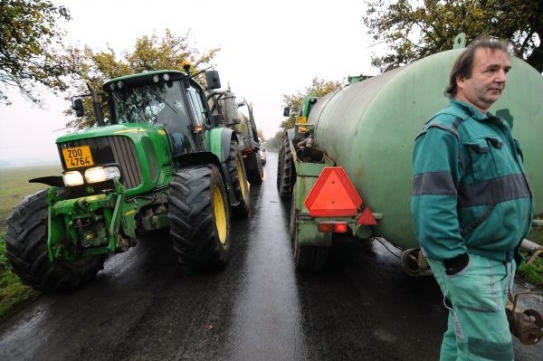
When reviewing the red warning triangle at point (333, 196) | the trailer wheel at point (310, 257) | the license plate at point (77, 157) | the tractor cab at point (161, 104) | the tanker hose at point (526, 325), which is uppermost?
the tractor cab at point (161, 104)

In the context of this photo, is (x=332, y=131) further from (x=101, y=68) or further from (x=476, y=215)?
(x=101, y=68)

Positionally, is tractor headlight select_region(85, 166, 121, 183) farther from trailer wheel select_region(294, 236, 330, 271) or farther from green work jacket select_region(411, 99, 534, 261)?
green work jacket select_region(411, 99, 534, 261)

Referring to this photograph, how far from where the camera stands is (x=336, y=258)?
13.9 feet

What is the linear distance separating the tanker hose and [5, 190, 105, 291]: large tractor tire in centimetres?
416

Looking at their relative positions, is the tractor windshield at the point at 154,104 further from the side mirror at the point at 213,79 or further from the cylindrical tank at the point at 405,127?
the cylindrical tank at the point at 405,127

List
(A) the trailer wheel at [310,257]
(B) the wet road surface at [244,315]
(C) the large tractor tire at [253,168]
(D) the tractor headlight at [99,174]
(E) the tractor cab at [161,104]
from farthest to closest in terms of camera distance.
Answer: (C) the large tractor tire at [253,168] < (E) the tractor cab at [161,104] < (D) the tractor headlight at [99,174] < (A) the trailer wheel at [310,257] < (B) the wet road surface at [244,315]

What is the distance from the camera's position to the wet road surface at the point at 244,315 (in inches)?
103

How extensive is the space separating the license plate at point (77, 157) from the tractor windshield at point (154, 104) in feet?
4.44

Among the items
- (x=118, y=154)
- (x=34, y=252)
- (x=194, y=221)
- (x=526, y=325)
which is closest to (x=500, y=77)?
(x=526, y=325)

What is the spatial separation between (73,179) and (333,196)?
2.93m

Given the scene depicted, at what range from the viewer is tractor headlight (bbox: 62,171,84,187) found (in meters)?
3.67

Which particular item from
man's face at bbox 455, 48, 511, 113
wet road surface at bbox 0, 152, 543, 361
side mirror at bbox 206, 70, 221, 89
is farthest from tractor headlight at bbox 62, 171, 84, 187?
man's face at bbox 455, 48, 511, 113

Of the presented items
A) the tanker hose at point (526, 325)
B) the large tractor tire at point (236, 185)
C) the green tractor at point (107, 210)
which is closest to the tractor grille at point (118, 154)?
the green tractor at point (107, 210)

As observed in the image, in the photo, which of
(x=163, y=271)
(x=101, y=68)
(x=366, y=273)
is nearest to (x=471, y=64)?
(x=366, y=273)
